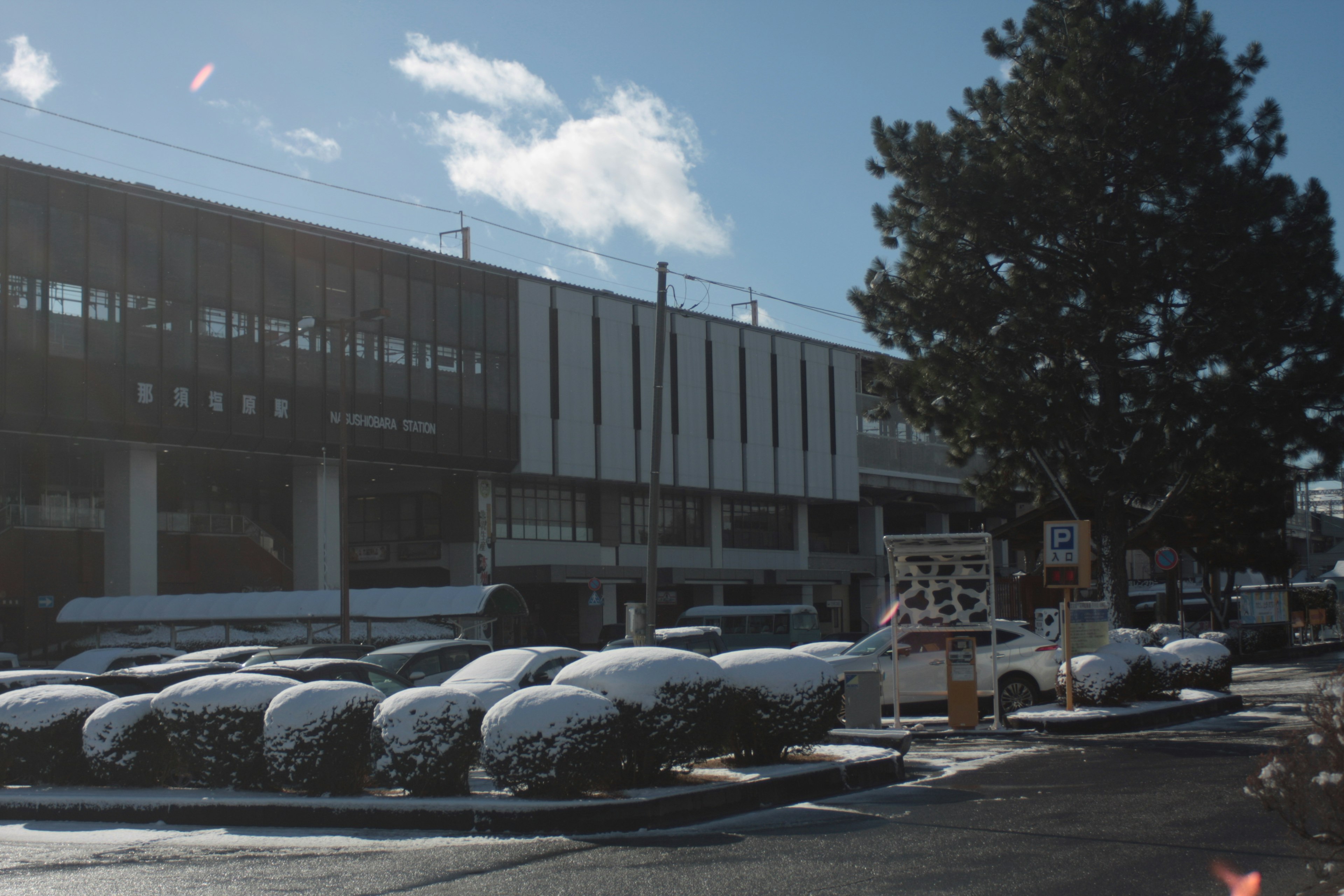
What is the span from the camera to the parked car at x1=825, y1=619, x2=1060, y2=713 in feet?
63.5

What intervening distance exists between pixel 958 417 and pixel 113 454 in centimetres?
2729

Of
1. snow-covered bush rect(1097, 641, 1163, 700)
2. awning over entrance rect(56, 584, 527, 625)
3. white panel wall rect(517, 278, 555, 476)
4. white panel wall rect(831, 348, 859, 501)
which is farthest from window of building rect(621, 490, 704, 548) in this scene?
snow-covered bush rect(1097, 641, 1163, 700)

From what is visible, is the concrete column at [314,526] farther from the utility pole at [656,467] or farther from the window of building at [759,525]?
the utility pole at [656,467]

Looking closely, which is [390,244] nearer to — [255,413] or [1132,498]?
[255,413]

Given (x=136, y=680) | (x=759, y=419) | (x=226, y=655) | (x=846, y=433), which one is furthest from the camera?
(x=846, y=433)

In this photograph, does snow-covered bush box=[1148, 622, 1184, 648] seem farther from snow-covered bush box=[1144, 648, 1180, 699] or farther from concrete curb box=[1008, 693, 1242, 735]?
concrete curb box=[1008, 693, 1242, 735]

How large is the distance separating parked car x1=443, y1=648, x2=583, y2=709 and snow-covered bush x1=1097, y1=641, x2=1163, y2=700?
8036 millimetres

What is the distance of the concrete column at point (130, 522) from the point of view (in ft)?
132

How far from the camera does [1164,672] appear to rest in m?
19.8

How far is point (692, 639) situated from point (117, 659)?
12.9 m

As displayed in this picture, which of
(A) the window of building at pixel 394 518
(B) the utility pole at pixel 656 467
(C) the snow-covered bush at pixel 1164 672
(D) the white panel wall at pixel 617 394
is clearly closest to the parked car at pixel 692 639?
(B) the utility pole at pixel 656 467

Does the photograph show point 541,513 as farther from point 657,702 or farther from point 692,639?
point 657,702

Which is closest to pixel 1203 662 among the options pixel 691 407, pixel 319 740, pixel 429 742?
pixel 429 742

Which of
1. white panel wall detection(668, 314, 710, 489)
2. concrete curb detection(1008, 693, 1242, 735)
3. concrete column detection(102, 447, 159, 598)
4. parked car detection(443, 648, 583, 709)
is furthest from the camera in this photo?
white panel wall detection(668, 314, 710, 489)
